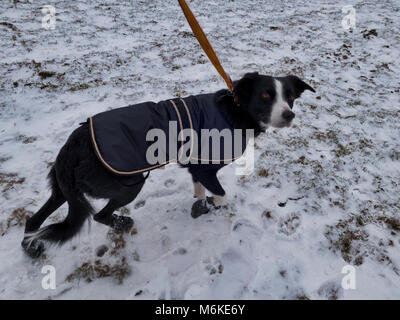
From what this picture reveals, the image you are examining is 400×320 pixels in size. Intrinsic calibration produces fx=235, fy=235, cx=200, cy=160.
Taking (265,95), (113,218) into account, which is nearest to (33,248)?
(113,218)

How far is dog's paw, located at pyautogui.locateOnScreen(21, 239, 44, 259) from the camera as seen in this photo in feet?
8.35

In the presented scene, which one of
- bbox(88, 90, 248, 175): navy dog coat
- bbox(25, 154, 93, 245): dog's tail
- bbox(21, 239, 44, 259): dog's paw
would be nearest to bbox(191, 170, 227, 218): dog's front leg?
bbox(88, 90, 248, 175): navy dog coat

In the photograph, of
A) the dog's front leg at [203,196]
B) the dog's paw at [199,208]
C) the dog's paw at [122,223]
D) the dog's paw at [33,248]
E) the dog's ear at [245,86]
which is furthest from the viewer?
the dog's paw at [199,208]

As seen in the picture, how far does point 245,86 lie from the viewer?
8.89ft

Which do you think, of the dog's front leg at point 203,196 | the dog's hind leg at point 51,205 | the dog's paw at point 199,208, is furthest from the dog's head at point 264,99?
the dog's hind leg at point 51,205

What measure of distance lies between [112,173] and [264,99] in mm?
1829

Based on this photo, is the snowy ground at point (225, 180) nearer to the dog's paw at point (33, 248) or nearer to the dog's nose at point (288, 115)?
the dog's paw at point (33, 248)

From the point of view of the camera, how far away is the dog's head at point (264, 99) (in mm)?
2670

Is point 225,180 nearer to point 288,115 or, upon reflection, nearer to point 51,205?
point 288,115

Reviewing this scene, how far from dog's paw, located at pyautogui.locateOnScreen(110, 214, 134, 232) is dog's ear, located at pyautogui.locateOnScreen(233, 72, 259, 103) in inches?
80.3

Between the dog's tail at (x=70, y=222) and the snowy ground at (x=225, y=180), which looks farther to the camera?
the snowy ground at (x=225, y=180)

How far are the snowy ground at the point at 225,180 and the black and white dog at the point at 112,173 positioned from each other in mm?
341

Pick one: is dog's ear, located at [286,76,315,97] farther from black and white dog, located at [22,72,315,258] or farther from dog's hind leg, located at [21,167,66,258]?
dog's hind leg, located at [21,167,66,258]
